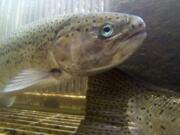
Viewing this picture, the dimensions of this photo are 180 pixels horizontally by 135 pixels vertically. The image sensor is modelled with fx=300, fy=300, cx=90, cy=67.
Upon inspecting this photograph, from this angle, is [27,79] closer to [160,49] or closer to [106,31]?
[106,31]

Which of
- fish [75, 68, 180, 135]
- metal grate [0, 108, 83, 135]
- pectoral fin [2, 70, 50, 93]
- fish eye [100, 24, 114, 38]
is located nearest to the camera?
fish [75, 68, 180, 135]

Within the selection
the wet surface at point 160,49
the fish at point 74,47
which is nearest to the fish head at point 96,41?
the fish at point 74,47

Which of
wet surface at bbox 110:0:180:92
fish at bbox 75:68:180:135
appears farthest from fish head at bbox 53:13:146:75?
wet surface at bbox 110:0:180:92

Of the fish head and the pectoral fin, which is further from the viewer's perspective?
the pectoral fin

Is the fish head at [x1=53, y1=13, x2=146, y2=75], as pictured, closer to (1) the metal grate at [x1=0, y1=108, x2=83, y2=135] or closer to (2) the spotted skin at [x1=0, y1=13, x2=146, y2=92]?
(2) the spotted skin at [x1=0, y1=13, x2=146, y2=92]

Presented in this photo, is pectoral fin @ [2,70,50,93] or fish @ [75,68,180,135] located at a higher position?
pectoral fin @ [2,70,50,93]

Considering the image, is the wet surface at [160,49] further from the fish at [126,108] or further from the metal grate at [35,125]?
the metal grate at [35,125]

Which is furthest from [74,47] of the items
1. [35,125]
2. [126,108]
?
[35,125]

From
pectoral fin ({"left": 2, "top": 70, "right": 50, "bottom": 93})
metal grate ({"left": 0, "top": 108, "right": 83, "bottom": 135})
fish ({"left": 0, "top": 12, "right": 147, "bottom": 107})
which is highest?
fish ({"left": 0, "top": 12, "right": 147, "bottom": 107})
